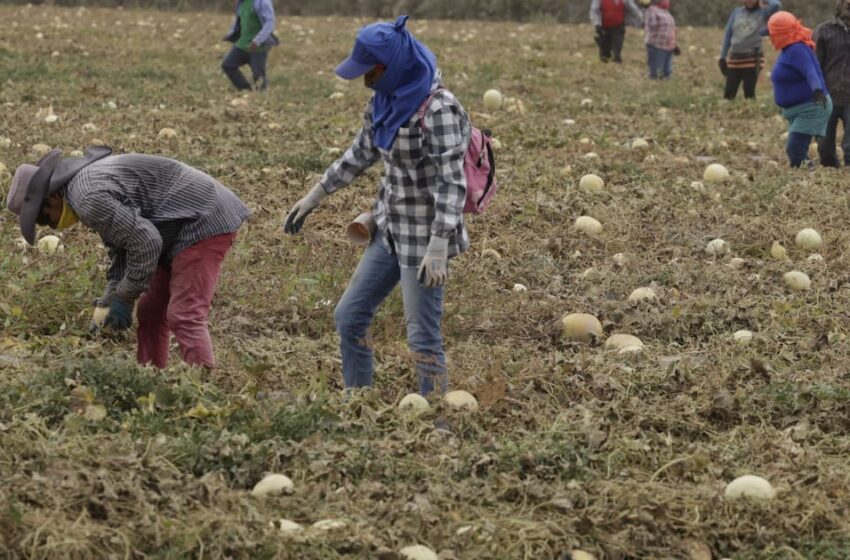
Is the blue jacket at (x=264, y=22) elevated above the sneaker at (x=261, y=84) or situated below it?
above

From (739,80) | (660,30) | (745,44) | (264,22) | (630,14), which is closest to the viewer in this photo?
(264,22)

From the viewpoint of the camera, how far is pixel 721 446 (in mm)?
4883

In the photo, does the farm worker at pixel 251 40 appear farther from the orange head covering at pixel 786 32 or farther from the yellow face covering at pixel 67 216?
the yellow face covering at pixel 67 216

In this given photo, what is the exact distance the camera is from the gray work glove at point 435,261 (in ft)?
16.0

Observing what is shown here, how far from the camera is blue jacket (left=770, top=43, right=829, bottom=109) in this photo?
1037 cm

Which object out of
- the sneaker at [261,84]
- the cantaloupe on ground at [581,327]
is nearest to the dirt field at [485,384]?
the cantaloupe on ground at [581,327]

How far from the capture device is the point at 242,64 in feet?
48.4

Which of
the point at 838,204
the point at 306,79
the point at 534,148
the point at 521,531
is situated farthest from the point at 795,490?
the point at 306,79

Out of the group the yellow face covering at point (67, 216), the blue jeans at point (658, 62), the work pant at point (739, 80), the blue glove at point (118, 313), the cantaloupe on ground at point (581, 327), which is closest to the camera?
the yellow face covering at point (67, 216)

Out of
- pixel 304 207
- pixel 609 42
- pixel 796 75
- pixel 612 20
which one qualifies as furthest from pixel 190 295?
pixel 609 42

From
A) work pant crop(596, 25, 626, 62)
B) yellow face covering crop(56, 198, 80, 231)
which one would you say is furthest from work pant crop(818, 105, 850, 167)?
work pant crop(596, 25, 626, 62)

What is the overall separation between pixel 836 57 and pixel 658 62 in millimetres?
6860

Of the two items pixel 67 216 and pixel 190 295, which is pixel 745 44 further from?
pixel 67 216

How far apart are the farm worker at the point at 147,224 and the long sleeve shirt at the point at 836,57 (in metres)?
7.09
